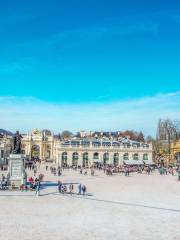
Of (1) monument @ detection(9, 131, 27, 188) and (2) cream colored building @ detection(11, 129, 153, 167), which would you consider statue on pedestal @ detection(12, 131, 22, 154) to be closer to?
(1) monument @ detection(9, 131, 27, 188)

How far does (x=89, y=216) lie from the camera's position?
1995 centimetres

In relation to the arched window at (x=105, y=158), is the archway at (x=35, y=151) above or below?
above

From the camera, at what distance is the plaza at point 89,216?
52.7 feet

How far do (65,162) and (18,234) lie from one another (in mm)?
70786

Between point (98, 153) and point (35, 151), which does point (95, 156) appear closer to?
point (98, 153)

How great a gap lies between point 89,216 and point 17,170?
1481 centimetres

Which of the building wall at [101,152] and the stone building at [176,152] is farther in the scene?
the building wall at [101,152]

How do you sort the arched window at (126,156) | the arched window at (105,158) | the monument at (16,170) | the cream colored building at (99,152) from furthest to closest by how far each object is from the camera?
the arched window at (126,156), the arched window at (105,158), the cream colored building at (99,152), the monument at (16,170)

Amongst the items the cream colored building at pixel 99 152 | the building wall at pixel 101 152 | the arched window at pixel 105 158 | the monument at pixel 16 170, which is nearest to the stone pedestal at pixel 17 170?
the monument at pixel 16 170

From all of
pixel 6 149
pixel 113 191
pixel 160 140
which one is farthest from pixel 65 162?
pixel 113 191

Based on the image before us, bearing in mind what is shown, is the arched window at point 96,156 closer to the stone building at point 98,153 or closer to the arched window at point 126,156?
the stone building at point 98,153

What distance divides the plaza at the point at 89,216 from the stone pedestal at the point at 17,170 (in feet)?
9.85

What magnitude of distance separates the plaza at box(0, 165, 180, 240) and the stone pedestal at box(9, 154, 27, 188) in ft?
9.85

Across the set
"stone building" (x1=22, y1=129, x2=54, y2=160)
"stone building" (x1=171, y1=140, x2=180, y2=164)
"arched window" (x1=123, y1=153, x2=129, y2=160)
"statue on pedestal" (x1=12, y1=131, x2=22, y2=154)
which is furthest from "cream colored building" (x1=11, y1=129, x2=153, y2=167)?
"statue on pedestal" (x1=12, y1=131, x2=22, y2=154)
